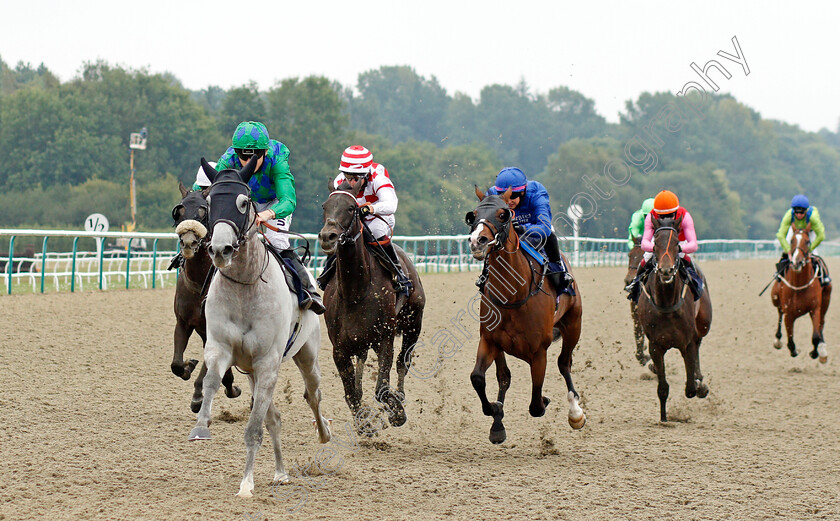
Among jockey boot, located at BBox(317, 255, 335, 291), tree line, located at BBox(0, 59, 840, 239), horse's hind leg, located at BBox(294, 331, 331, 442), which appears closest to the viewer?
horse's hind leg, located at BBox(294, 331, 331, 442)

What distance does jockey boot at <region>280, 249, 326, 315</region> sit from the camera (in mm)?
5676

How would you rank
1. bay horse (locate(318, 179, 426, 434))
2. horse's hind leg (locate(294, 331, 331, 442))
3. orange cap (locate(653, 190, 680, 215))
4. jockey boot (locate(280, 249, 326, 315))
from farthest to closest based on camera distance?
1. orange cap (locate(653, 190, 680, 215))
2. bay horse (locate(318, 179, 426, 434))
3. horse's hind leg (locate(294, 331, 331, 442))
4. jockey boot (locate(280, 249, 326, 315))

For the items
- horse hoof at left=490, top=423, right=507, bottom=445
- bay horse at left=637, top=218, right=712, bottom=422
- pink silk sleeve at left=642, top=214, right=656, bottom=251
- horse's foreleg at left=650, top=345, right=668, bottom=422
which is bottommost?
horse hoof at left=490, top=423, right=507, bottom=445

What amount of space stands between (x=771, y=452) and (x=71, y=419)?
528cm

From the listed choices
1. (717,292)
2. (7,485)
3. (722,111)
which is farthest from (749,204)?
(7,485)

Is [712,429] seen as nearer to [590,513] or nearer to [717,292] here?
[590,513]

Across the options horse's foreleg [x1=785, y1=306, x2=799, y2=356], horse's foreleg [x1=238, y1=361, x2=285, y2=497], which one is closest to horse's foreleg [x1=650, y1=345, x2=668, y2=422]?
horse's foreleg [x1=238, y1=361, x2=285, y2=497]

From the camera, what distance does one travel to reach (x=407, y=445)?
268 inches

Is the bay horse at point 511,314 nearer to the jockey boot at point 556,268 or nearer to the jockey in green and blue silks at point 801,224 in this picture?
the jockey boot at point 556,268

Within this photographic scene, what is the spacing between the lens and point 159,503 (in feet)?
15.8

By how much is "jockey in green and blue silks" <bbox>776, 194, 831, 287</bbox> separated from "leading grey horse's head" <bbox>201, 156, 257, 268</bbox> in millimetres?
8142

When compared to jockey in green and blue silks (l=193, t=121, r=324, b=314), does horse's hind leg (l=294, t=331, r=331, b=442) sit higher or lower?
lower

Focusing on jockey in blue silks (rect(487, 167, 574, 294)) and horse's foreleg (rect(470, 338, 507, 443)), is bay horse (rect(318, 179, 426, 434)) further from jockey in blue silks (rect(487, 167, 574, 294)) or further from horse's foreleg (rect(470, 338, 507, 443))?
jockey in blue silks (rect(487, 167, 574, 294))

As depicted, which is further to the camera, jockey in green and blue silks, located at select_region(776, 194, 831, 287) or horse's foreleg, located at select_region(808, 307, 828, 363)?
horse's foreleg, located at select_region(808, 307, 828, 363)
